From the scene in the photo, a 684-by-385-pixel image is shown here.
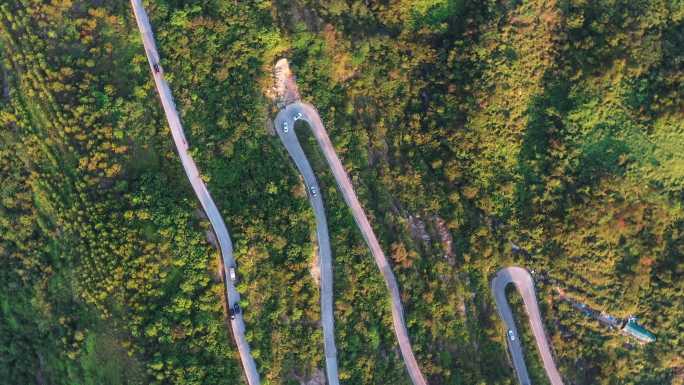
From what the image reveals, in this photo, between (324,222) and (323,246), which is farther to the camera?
(324,222)

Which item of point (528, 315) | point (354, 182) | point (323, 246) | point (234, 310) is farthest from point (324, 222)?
point (528, 315)

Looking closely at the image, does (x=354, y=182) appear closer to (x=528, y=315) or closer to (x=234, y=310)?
(x=234, y=310)

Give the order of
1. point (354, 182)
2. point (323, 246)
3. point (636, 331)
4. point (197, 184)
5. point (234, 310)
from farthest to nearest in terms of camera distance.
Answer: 1. point (354, 182)
2. point (636, 331)
3. point (323, 246)
4. point (197, 184)
5. point (234, 310)

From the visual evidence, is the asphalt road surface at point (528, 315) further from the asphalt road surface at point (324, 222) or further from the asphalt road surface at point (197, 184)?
the asphalt road surface at point (197, 184)

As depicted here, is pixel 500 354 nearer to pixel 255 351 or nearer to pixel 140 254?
pixel 255 351

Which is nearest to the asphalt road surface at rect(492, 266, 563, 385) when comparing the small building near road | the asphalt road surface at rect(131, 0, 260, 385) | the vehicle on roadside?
Result: the small building near road

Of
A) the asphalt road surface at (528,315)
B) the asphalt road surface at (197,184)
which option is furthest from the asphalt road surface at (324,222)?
the asphalt road surface at (528,315)
